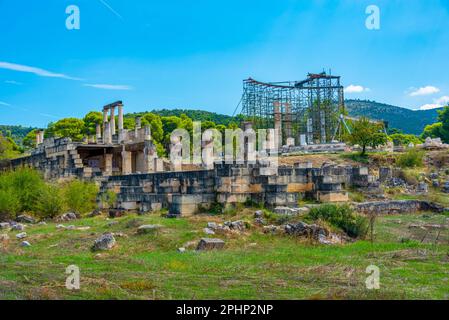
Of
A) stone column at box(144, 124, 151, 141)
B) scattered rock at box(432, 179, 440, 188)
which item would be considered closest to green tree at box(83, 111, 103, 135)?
stone column at box(144, 124, 151, 141)

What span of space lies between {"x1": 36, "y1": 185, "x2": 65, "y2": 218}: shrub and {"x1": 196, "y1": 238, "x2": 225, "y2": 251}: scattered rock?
11.2m

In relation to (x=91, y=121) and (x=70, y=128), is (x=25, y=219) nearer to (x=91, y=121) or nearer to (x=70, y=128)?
(x=70, y=128)

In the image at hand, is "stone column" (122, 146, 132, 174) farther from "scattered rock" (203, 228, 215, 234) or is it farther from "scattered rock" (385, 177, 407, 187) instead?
"scattered rock" (203, 228, 215, 234)

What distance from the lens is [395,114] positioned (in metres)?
142

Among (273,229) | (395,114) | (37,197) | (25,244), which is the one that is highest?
(395,114)

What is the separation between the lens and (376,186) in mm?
21047

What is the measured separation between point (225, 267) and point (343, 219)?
210 inches

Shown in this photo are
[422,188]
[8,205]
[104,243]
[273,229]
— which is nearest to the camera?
[104,243]

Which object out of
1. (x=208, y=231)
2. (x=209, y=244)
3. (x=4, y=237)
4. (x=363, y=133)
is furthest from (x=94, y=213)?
(x=363, y=133)

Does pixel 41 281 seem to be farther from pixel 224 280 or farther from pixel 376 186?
pixel 376 186

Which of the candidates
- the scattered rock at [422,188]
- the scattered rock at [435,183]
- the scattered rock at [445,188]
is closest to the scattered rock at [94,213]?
the scattered rock at [422,188]
